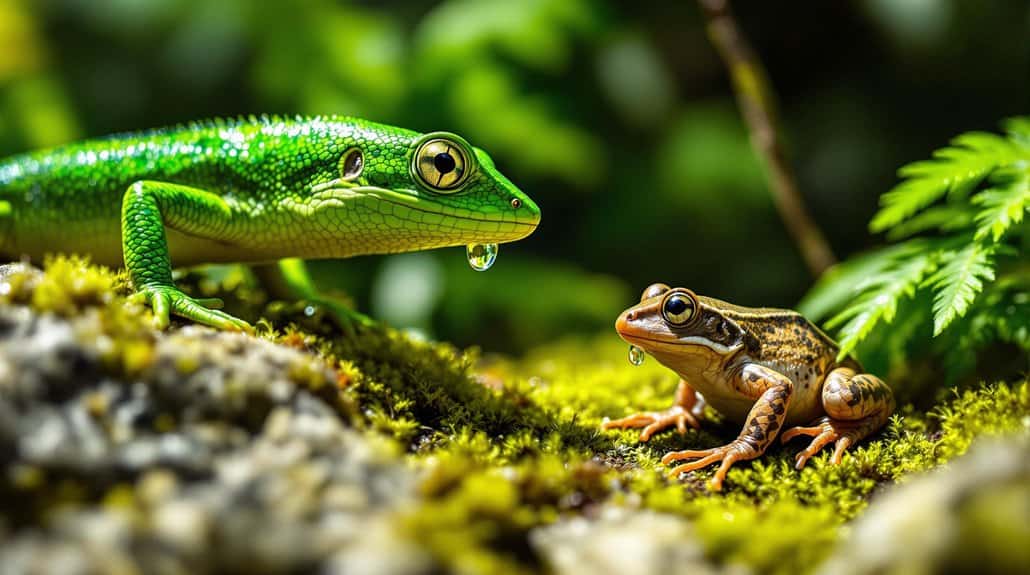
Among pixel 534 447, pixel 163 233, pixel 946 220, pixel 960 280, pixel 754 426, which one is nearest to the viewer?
pixel 534 447

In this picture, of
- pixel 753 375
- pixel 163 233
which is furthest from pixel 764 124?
pixel 163 233

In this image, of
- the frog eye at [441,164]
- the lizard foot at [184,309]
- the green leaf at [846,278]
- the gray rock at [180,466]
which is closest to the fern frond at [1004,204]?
the green leaf at [846,278]

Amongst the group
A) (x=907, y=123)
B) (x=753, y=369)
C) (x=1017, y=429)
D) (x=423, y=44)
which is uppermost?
(x=423, y=44)

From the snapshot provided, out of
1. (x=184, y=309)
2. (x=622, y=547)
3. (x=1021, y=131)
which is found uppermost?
(x=184, y=309)

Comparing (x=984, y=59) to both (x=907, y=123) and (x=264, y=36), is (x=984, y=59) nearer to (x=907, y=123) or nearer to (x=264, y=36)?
(x=907, y=123)

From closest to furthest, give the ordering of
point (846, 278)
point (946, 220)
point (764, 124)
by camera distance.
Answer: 1. point (946, 220)
2. point (846, 278)
3. point (764, 124)

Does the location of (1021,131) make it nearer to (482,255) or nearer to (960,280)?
(960,280)

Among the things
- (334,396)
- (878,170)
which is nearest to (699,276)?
(878,170)
